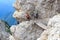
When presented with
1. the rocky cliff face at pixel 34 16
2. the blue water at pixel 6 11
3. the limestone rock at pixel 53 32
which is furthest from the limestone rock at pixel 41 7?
the blue water at pixel 6 11

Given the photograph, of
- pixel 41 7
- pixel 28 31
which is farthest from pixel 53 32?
pixel 28 31

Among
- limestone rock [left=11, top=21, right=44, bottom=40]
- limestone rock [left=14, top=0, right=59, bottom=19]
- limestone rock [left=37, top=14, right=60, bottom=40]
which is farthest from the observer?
limestone rock [left=11, top=21, right=44, bottom=40]

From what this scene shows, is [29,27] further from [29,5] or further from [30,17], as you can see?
[29,5]

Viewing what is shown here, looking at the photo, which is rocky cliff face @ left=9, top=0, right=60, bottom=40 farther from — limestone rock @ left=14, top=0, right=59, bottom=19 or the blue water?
the blue water

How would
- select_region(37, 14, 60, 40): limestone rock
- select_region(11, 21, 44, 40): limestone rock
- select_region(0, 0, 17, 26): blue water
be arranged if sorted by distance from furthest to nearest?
select_region(0, 0, 17, 26): blue water
select_region(11, 21, 44, 40): limestone rock
select_region(37, 14, 60, 40): limestone rock

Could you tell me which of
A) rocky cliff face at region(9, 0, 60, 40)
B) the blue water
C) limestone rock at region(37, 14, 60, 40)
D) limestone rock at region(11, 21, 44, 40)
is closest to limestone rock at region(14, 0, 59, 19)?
rocky cliff face at region(9, 0, 60, 40)

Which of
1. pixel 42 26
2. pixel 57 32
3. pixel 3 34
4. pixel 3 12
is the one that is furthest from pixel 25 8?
pixel 3 12

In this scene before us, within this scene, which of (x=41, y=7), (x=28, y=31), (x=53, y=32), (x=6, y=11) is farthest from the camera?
(x=6, y=11)

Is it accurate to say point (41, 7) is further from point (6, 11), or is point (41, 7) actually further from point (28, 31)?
point (6, 11)

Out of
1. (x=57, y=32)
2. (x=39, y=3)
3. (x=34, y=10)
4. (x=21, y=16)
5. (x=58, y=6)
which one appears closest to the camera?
(x=57, y=32)

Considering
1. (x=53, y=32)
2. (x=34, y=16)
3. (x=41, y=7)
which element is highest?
(x=41, y=7)

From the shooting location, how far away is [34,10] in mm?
3316

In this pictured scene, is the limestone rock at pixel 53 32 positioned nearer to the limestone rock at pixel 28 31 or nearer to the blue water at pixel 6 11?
the limestone rock at pixel 28 31

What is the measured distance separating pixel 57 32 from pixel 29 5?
1.60m
